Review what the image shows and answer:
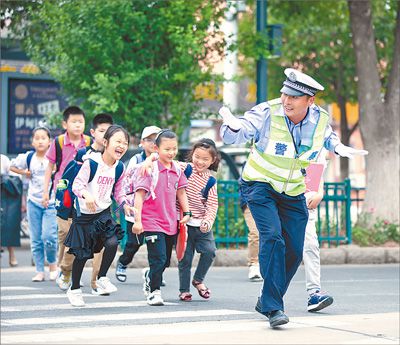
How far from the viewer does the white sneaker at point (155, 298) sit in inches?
390

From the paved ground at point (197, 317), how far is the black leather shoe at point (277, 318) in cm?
7

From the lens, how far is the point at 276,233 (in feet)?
26.6

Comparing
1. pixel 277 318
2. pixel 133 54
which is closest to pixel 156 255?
pixel 277 318

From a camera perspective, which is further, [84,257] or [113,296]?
[113,296]

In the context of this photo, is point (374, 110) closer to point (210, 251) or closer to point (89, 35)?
point (89, 35)

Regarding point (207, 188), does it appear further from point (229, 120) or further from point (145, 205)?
point (229, 120)

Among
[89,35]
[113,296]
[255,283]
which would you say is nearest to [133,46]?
[89,35]

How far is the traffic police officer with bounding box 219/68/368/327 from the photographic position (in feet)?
26.5

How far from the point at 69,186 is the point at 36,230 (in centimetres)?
218

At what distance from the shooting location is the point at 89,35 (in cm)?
1652

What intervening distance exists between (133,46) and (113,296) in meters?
6.72

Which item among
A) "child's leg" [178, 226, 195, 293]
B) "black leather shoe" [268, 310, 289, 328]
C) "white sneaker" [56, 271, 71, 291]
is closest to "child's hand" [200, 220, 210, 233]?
"child's leg" [178, 226, 195, 293]

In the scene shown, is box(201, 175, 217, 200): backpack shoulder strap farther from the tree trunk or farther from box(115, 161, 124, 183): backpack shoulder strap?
the tree trunk

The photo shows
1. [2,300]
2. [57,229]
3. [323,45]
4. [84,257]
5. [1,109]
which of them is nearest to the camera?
[84,257]
